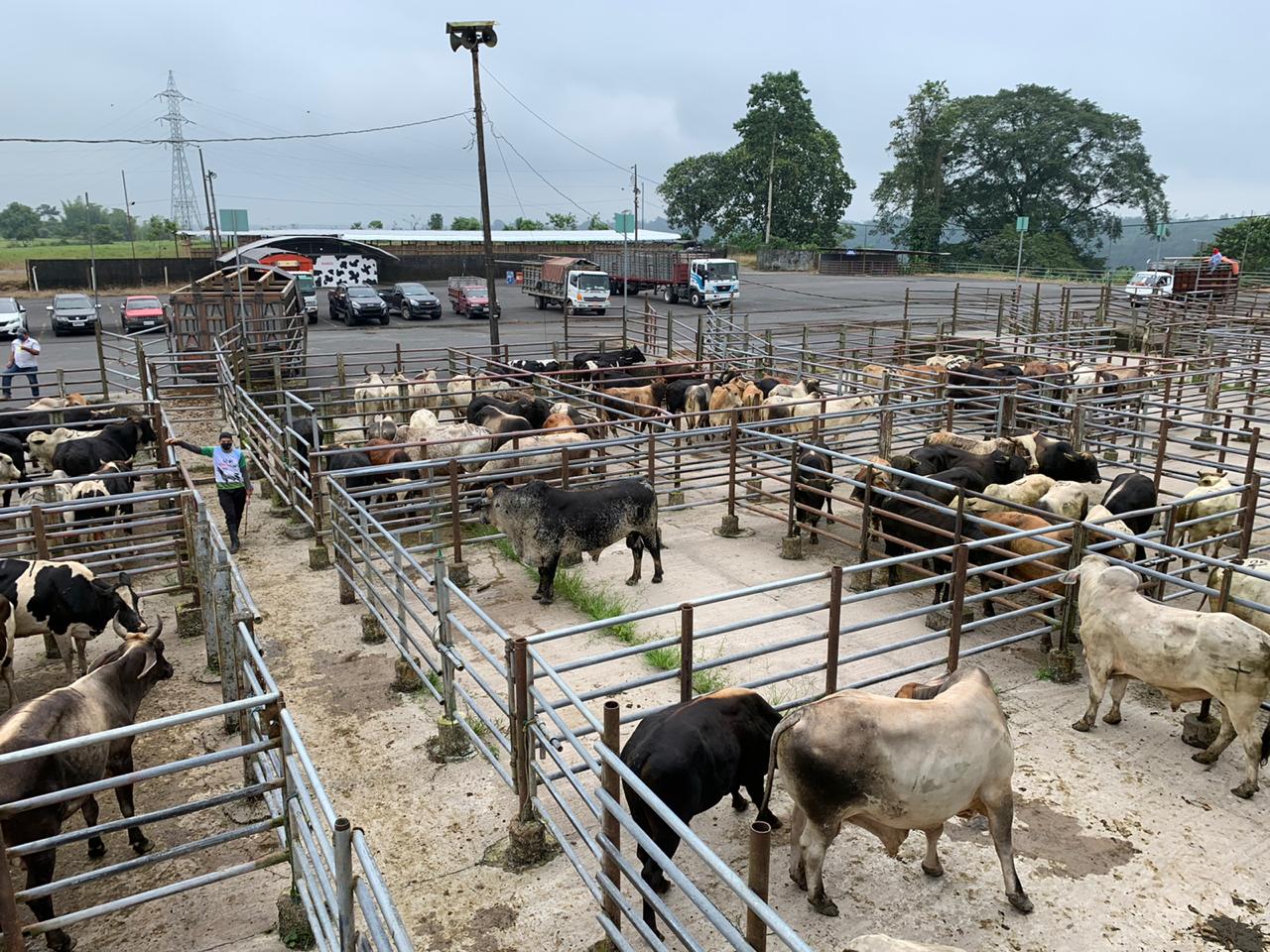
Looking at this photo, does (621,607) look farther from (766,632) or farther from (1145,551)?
(1145,551)

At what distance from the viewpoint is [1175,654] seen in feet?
21.1

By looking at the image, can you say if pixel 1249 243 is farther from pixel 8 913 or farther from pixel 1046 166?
pixel 8 913

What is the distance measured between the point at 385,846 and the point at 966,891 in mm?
3512

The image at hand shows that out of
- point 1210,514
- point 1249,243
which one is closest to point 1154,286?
point 1249,243

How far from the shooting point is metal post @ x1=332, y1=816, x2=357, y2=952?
339cm

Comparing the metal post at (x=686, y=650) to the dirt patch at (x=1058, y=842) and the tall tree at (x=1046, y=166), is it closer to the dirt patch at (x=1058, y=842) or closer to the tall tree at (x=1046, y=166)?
the dirt patch at (x=1058, y=842)

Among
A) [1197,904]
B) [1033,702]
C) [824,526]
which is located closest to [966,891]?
[1197,904]

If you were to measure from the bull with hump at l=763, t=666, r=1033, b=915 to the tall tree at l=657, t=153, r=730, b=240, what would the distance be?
2822 inches

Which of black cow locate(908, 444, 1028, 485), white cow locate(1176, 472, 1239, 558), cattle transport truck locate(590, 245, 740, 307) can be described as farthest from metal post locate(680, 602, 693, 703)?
cattle transport truck locate(590, 245, 740, 307)

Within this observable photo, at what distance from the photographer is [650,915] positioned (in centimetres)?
489

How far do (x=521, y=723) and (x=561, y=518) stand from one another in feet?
13.5

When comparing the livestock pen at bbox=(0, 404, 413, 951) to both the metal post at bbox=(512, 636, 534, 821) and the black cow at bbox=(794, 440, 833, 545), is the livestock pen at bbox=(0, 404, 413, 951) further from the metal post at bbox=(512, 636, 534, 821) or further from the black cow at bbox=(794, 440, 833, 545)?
the black cow at bbox=(794, 440, 833, 545)

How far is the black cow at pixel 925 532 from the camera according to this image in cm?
903

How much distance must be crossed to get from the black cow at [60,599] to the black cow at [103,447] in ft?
15.9
